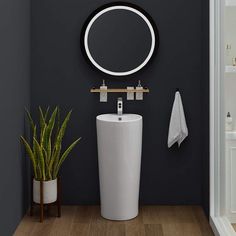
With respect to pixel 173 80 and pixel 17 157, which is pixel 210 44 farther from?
pixel 17 157

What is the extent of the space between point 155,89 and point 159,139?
0.43m

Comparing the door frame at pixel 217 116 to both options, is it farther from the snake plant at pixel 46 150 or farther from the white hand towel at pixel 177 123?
the snake plant at pixel 46 150

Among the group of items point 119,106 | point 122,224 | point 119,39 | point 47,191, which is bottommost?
point 122,224

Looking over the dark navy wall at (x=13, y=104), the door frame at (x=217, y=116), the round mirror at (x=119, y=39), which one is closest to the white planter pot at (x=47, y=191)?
the dark navy wall at (x=13, y=104)

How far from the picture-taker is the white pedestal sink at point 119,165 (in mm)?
3500

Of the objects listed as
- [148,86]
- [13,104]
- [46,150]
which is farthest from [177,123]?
[13,104]

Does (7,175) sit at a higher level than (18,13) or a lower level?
lower

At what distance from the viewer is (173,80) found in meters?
3.91

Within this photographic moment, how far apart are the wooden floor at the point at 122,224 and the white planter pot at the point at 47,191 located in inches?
6.6

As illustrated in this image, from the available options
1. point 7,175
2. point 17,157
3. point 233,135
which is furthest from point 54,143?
point 233,135

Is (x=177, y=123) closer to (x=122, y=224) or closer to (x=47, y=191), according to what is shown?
(x=122, y=224)

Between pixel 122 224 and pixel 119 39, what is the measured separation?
1.50m

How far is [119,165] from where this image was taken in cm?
354

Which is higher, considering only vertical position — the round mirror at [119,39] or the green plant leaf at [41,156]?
the round mirror at [119,39]
